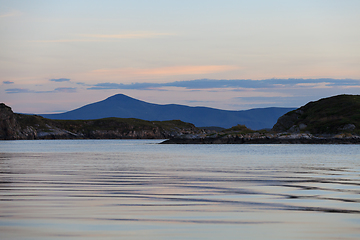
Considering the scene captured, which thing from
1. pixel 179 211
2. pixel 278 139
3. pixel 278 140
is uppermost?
pixel 179 211

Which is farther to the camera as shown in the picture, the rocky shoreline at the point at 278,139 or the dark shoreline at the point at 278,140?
the rocky shoreline at the point at 278,139

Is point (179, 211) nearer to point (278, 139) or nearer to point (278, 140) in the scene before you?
point (278, 140)

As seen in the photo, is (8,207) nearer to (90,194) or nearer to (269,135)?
(90,194)

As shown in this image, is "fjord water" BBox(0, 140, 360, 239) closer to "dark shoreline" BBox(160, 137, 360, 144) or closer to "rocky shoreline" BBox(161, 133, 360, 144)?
"dark shoreline" BBox(160, 137, 360, 144)

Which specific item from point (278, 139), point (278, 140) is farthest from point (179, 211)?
point (278, 139)

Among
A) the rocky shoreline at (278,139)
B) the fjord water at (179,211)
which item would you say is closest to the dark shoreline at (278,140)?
the rocky shoreline at (278,139)

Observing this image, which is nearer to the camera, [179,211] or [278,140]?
[179,211]

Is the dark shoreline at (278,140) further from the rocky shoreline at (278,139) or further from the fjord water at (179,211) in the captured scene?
the fjord water at (179,211)

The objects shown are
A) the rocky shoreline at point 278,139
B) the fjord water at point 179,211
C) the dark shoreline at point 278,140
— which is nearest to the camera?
the fjord water at point 179,211

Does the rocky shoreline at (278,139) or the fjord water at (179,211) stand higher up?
the fjord water at (179,211)

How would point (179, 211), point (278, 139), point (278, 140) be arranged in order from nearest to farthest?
point (179, 211)
point (278, 140)
point (278, 139)

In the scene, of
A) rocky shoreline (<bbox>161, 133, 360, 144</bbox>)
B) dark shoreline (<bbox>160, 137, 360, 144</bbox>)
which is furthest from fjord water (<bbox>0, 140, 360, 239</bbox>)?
rocky shoreline (<bbox>161, 133, 360, 144</bbox>)

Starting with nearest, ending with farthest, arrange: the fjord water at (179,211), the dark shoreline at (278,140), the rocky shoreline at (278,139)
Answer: the fjord water at (179,211)
the dark shoreline at (278,140)
the rocky shoreline at (278,139)

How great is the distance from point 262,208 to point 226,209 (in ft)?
4.04
